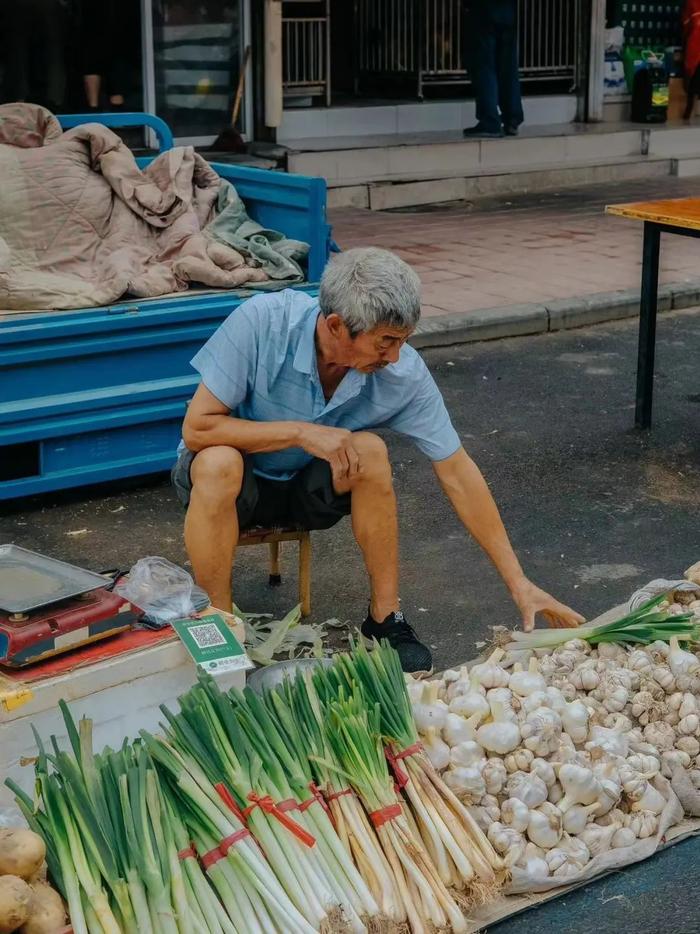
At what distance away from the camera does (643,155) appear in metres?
13.8

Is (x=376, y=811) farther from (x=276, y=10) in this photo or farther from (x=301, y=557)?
(x=276, y=10)

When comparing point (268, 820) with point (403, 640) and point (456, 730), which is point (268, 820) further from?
point (403, 640)

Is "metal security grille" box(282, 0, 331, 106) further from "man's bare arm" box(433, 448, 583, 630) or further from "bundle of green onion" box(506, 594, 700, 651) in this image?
"bundle of green onion" box(506, 594, 700, 651)

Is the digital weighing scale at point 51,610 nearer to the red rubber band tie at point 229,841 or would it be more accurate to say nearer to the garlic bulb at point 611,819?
the red rubber band tie at point 229,841

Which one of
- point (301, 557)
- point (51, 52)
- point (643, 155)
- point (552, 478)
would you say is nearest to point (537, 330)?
point (552, 478)

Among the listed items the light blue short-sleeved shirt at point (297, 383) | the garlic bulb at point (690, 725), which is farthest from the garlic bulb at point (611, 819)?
the light blue short-sleeved shirt at point (297, 383)

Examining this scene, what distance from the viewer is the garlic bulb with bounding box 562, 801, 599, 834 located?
301cm

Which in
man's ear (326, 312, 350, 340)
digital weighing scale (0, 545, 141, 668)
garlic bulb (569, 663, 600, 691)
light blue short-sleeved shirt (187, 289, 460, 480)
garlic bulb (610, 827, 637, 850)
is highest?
man's ear (326, 312, 350, 340)

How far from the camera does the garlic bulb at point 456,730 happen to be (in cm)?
306

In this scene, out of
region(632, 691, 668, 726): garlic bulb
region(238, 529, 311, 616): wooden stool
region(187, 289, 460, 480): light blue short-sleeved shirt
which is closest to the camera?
region(632, 691, 668, 726): garlic bulb

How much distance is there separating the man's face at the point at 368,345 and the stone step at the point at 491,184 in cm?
804

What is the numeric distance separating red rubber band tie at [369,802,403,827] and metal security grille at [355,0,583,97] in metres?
11.5

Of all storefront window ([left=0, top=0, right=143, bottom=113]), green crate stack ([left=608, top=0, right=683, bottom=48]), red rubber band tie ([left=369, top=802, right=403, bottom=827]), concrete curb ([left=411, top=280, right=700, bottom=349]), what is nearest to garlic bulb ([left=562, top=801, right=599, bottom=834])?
red rubber band tie ([left=369, top=802, right=403, bottom=827])

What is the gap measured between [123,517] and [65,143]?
5.50 feet
